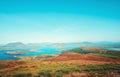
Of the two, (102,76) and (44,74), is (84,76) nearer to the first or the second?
(102,76)

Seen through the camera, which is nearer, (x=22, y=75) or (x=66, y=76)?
(x=66, y=76)

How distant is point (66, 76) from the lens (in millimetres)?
24406

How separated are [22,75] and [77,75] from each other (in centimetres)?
988

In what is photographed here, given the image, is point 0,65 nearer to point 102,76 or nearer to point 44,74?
point 44,74

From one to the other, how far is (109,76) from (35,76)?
40.4ft

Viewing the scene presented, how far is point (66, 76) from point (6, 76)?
11054mm

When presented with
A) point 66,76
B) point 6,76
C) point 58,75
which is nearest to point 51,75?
point 58,75

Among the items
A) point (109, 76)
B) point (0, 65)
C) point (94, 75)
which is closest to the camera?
point (109, 76)

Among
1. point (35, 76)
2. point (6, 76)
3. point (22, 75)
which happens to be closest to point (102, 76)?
point (35, 76)

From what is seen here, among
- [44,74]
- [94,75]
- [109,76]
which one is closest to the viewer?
[109,76]

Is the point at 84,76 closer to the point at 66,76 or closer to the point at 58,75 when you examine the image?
the point at 66,76

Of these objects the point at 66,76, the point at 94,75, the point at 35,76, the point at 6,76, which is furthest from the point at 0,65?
the point at 94,75

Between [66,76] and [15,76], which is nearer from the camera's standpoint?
[66,76]

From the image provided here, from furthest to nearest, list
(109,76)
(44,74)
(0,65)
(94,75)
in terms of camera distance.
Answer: (0,65) < (44,74) < (94,75) < (109,76)
